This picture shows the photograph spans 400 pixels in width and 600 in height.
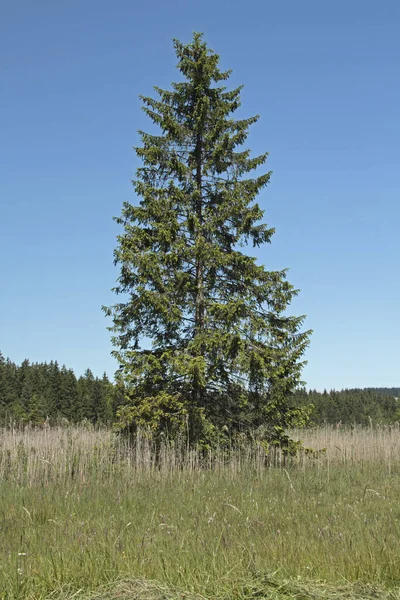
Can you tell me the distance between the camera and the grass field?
4336mm

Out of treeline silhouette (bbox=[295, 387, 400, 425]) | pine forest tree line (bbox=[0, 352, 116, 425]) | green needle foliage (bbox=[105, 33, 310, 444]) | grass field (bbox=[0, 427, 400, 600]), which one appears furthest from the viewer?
treeline silhouette (bbox=[295, 387, 400, 425])

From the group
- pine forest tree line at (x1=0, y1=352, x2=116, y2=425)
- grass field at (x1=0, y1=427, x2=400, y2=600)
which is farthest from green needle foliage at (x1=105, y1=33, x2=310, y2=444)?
pine forest tree line at (x1=0, y1=352, x2=116, y2=425)

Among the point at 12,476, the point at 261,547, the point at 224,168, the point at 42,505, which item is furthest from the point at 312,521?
the point at 224,168

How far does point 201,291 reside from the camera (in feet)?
42.8

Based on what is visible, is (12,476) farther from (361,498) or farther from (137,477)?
(361,498)

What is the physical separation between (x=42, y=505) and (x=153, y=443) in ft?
14.8

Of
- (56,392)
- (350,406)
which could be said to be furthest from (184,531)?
(350,406)

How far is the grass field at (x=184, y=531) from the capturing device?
4.34 metres

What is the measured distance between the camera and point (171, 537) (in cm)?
540

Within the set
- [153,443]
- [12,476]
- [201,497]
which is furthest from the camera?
[153,443]

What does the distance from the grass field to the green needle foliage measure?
2160 millimetres

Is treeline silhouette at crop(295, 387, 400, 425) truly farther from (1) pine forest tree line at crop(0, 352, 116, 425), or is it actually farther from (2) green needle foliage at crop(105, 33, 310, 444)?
(2) green needle foliage at crop(105, 33, 310, 444)

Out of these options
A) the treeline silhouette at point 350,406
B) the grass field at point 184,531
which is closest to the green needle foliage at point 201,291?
the grass field at point 184,531

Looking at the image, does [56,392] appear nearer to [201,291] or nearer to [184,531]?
[201,291]
